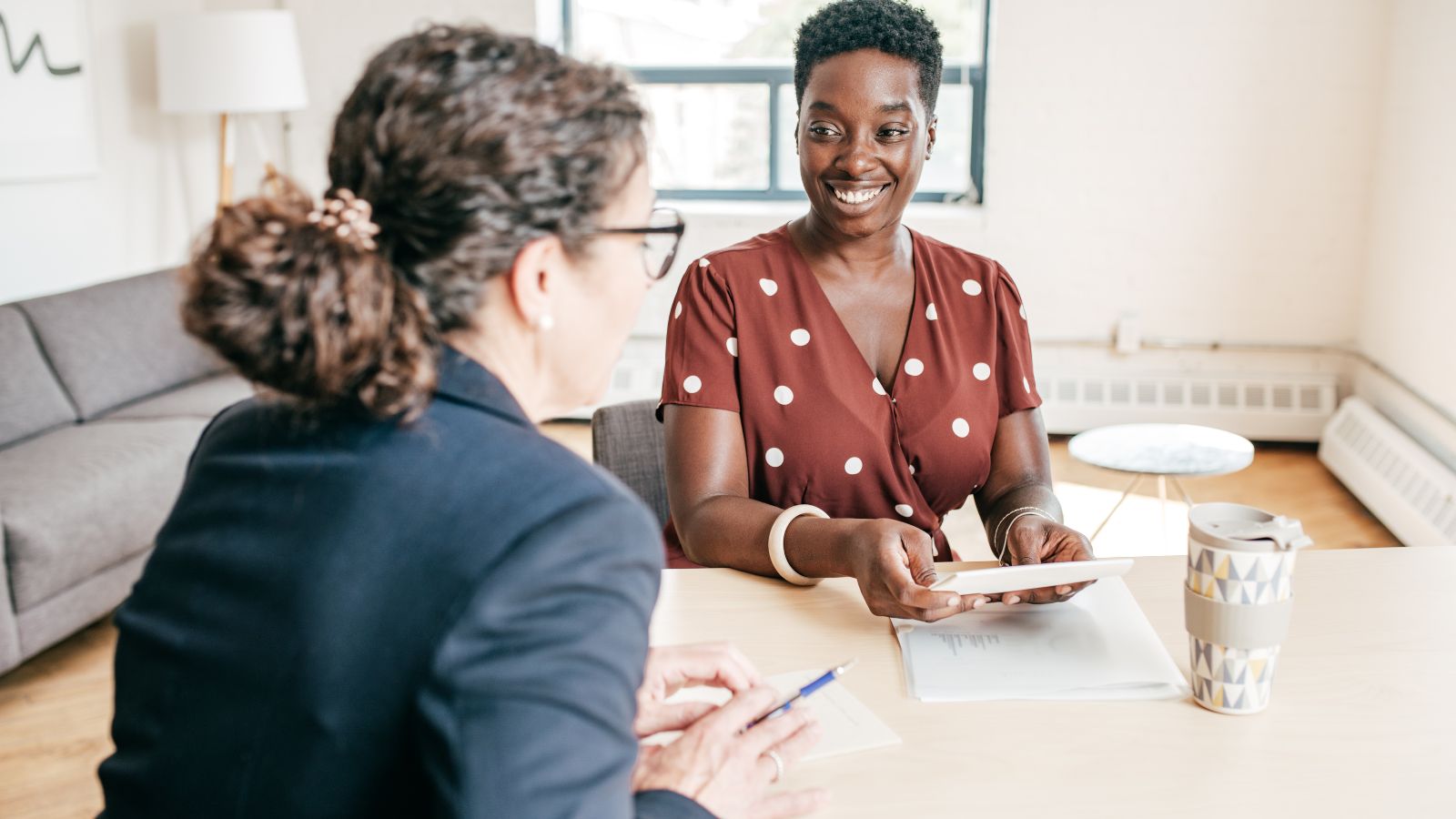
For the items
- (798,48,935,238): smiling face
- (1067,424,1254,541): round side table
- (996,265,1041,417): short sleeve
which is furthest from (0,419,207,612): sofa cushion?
(1067,424,1254,541): round side table

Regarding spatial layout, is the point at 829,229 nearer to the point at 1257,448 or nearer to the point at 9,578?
the point at 9,578

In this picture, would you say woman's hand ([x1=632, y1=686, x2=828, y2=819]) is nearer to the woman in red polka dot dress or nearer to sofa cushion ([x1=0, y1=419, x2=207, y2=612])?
the woman in red polka dot dress

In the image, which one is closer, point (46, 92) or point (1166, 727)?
point (1166, 727)

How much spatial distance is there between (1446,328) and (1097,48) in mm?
1542

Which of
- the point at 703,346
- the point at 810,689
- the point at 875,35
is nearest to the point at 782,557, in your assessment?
the point at 810,689

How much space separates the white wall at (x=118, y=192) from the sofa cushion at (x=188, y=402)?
30.9 inches

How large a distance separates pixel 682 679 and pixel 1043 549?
0.56 metres

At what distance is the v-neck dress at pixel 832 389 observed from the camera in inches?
70.2

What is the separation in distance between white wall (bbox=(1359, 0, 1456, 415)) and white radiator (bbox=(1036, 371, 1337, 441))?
0.29 m

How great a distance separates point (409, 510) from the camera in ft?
2.50

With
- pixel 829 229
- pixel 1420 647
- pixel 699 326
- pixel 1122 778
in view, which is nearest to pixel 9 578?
pixel 699 326

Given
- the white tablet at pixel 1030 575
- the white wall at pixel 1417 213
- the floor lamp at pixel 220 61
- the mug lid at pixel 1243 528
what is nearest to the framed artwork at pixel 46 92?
the floor lamp at pixel 220 61

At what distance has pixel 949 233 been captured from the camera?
4.70m

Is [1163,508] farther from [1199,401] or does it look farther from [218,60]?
[218,60]
